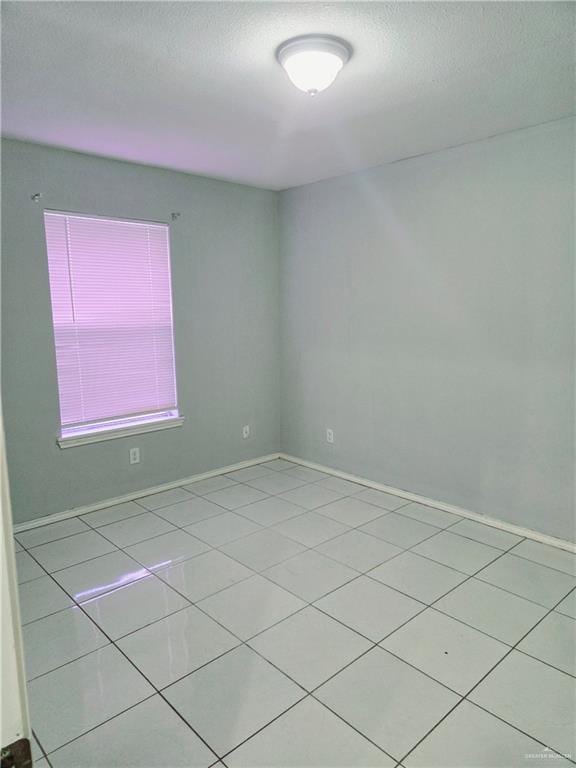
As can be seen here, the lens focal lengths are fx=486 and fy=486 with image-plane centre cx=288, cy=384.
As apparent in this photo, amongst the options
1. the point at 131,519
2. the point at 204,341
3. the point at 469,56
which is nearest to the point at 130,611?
the point at 131,519

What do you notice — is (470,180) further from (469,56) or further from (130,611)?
(130,611)

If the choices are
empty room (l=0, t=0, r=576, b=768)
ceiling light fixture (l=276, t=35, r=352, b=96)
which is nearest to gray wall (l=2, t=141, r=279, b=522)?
empty room (l=0, t=0, r=576, b=768)

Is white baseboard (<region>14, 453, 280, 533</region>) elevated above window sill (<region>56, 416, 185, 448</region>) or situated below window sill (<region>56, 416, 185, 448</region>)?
below

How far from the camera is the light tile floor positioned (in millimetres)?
1584

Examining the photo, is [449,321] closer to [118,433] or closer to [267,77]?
[267,77]

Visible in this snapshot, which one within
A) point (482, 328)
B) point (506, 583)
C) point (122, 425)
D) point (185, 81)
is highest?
point (185, 81)

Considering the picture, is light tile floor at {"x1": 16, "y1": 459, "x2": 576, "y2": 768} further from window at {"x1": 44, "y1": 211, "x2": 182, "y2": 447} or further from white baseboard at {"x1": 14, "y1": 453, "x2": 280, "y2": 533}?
window at {"x1": 44, "y1": 211, "x2": 182, "y2": 447}

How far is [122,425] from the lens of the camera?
11.5 ft

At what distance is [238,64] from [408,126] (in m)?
1.15

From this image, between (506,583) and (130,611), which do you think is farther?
(506,583)

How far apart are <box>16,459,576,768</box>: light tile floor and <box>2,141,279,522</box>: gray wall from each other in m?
0.42

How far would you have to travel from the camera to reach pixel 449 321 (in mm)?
3203

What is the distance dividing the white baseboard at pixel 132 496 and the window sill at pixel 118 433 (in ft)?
1.47

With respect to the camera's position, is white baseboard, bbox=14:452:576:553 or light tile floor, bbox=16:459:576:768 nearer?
light tile floor, bbox=16:459:576:768
